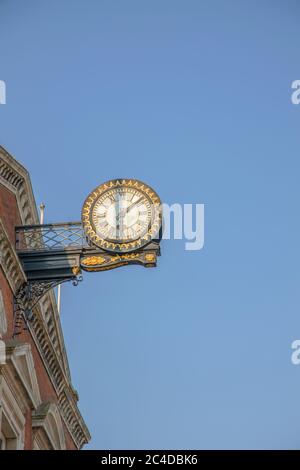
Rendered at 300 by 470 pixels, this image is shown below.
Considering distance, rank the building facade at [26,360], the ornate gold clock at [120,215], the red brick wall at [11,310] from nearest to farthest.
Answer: the building facade at [26,360]
the red brick wall at [11,310]
the ornate gold clock at [120,215]

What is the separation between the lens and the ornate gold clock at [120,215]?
35000mm

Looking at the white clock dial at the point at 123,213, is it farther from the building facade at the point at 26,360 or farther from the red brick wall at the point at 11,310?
the building facade at the point at 26,360

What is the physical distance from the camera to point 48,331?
125 ft

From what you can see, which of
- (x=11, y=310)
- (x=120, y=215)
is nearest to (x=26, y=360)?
(x=11, y=310)

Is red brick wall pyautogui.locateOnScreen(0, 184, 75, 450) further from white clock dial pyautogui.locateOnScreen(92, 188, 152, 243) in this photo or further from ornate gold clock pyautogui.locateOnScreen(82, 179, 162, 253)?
white clock dial pyautogui.locateOnScreen(92, 188, 152, 243)

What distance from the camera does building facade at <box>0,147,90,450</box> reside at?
3356cm

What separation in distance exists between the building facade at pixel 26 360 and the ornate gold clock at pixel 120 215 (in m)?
1.90

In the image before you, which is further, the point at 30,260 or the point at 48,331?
the point at 48,331

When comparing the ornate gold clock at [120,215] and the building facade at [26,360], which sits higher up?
the ornate gold clock at [120,215]

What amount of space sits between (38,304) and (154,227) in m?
3.89

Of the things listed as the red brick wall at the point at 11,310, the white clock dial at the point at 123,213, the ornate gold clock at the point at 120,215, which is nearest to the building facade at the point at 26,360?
the red brick wall at the point at 11,310

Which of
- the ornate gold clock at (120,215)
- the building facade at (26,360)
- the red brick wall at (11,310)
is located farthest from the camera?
the ornate gold clock at (120,215)
